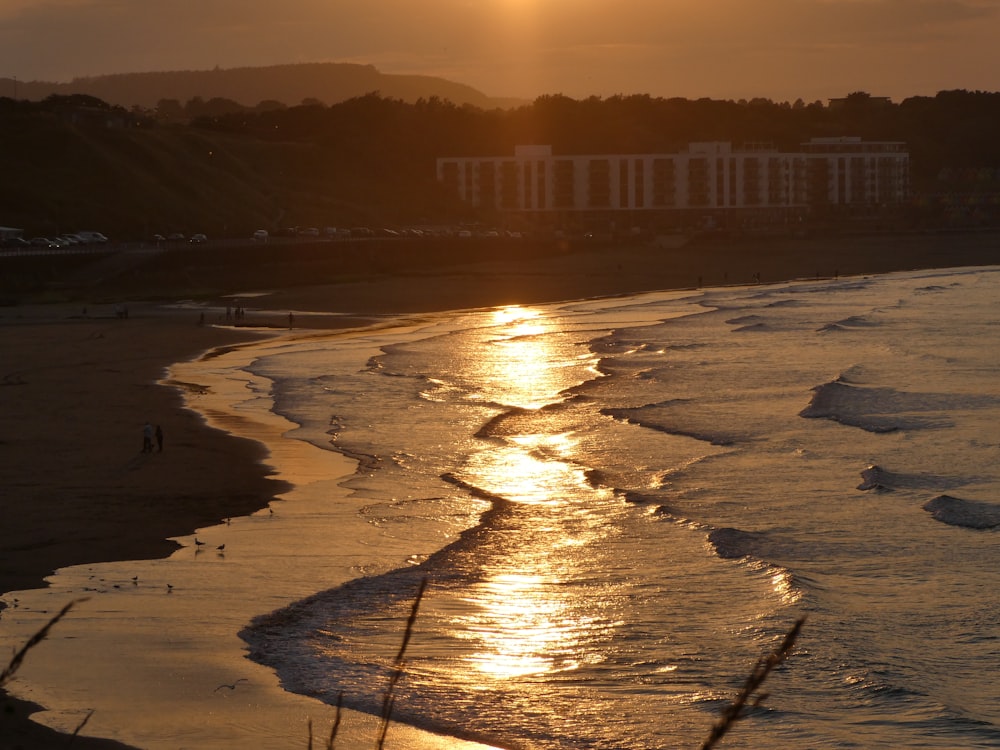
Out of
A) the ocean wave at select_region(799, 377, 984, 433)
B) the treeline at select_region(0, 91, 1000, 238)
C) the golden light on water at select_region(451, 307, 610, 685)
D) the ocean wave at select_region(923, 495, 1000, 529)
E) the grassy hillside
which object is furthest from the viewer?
the treeline at select_region(0, 91, 1000, 238)

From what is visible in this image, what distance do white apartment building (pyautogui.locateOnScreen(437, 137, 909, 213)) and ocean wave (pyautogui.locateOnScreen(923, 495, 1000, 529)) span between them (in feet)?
434

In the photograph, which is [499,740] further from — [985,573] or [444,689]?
[985,573]

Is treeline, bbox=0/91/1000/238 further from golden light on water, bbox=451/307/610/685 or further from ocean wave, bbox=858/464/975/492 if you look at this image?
ocean wave, bbox=858/464/975/492

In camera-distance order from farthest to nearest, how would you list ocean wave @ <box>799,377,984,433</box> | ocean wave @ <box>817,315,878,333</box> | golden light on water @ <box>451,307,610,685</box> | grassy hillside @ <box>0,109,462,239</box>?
grassy hillside @ <box>0,109,462,239</box> → ocean wave @ <box>817,315,878,333</box> → ocean wave @ <box>799,377,984,433</box> → golden light on water @ <box>451,307,610,685</box>

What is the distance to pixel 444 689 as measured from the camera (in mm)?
13523

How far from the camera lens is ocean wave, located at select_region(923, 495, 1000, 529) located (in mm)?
20188

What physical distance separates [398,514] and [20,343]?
3128 cm

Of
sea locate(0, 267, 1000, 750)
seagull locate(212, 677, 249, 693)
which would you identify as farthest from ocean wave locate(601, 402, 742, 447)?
seagull locate(212, 677, 249, 693)

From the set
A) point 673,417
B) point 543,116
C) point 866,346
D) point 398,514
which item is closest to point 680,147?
point 543,116

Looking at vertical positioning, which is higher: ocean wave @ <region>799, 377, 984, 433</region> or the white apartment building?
the white apartment building

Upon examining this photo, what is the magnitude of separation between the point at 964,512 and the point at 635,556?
226 inches

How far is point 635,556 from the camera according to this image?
18.5 m

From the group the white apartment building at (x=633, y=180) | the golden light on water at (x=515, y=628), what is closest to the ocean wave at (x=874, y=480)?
the golden light on water at (x=515, y=628)

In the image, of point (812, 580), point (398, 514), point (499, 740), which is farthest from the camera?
point (398, 514)
